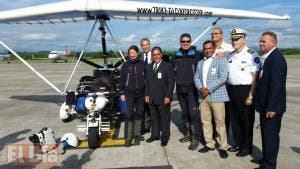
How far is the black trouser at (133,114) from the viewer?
573 centimetres

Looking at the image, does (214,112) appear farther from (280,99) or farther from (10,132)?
(10,132)

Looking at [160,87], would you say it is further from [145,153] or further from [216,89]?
[145,153]

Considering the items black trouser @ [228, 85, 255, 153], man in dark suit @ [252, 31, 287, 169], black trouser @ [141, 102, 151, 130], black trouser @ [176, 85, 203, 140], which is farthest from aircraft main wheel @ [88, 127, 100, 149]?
man in dark suit @ [252, 31, 287, 169]

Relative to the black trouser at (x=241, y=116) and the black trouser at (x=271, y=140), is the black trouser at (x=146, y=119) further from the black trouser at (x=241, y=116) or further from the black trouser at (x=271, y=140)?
the black trouser at (x=271, y=140)

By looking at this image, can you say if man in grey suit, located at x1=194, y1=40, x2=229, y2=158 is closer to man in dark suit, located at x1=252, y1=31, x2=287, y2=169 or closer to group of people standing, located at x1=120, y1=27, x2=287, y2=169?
group of people standing, located at x1=120, y1=27, x2=287, y2=169

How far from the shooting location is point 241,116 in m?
4.92

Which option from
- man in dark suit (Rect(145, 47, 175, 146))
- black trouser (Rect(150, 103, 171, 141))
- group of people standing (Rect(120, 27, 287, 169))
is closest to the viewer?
group of people standing (Rect(120, 27, 287, 169))

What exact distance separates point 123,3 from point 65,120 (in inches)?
120

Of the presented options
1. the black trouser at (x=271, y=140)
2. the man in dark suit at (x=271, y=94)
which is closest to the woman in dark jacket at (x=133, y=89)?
the man in dark suit at (x=271, y=94)

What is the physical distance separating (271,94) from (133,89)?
8.35ft

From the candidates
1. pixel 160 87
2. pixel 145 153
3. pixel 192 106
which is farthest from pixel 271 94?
pixel 145 153

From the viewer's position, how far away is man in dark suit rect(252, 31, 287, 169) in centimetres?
388

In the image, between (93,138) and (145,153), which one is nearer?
(145,153)

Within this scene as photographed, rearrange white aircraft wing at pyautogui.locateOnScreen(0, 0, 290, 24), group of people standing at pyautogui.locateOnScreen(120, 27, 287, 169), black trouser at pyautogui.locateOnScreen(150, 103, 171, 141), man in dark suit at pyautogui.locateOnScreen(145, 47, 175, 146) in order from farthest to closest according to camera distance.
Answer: white aircraft wing at pyautogui.locateOnScreen(0, 0, 290, 24) < black trouser at pyautogui.locateOnScreen(150, 103, 171, 141) < man in dark suit at pyautogui.locateOnScreen(145, 47, 175, 146) < group of people standing at pyautogui.locateOnScreen(120, 27, 287, 169)
